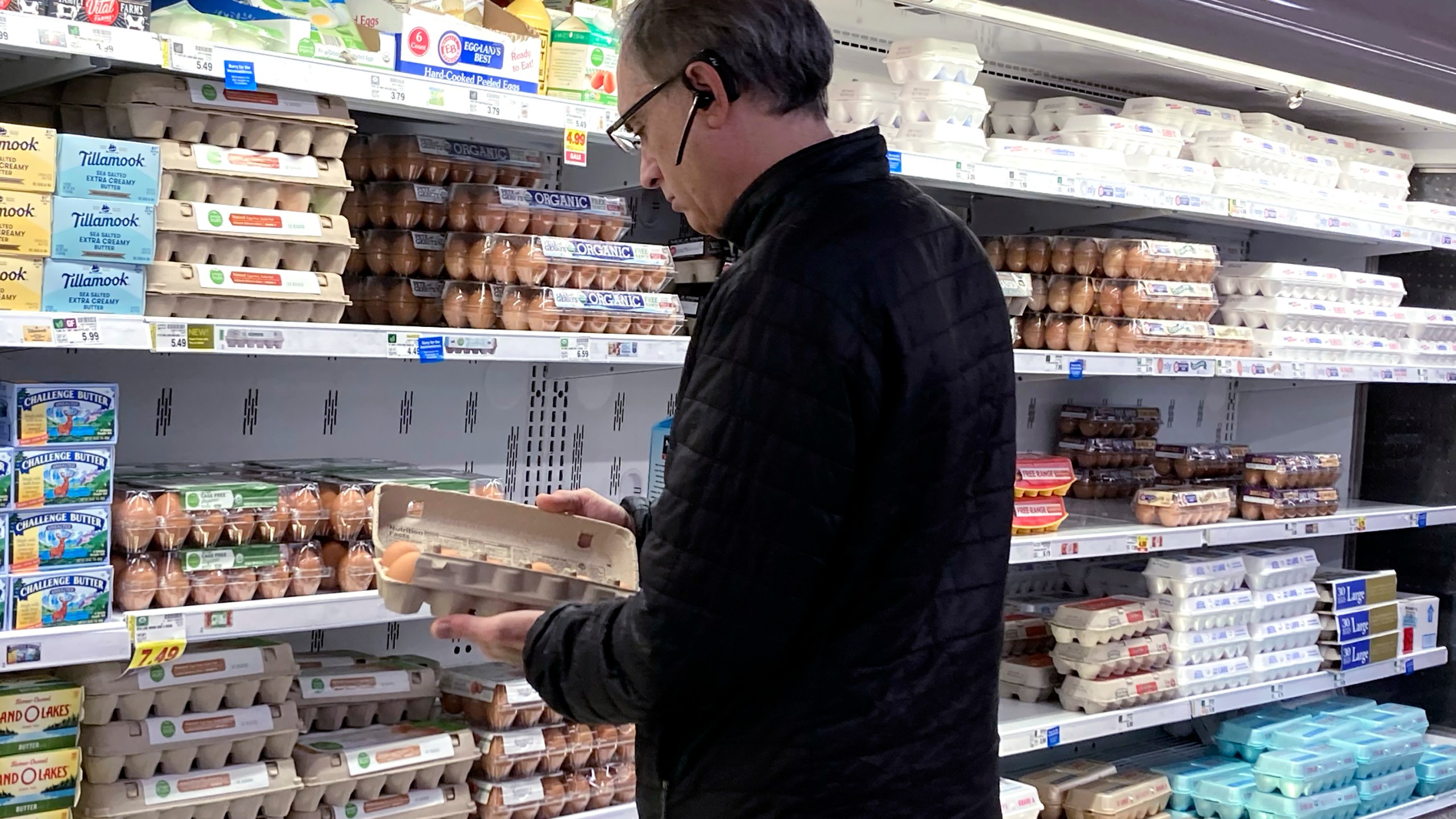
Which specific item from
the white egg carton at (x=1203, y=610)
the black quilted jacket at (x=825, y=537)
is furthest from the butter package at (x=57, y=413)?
the white egg carton at (x=1203, y=610)

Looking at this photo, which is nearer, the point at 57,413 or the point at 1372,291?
the point at 57,413

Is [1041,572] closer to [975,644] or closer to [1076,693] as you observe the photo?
[1076,693]

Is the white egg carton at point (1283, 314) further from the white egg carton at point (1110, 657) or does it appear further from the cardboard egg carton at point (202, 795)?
the cardboard egg carton at point (202, 795)

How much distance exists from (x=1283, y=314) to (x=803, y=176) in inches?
112

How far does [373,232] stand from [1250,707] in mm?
3342

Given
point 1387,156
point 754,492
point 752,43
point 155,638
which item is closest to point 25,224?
point 155,638

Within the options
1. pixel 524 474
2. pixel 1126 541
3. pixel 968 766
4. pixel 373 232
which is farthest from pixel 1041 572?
pixel 968 766

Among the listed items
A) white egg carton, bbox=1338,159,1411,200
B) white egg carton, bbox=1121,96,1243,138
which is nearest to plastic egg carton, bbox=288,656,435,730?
white egg carton, bbox=1121,96,1243,138

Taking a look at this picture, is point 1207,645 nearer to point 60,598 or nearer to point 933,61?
point 933,61

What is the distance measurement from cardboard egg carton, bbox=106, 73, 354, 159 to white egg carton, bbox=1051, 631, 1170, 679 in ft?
7.36

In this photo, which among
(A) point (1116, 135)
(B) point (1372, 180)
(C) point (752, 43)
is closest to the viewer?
(C) point (752, 43)

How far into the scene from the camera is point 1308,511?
4160 mm

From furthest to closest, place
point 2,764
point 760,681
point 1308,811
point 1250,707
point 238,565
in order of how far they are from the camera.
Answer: point 1250,707
point 1308,811
point 238,565
point 2,764
point 760,681

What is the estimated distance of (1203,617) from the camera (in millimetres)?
3822
